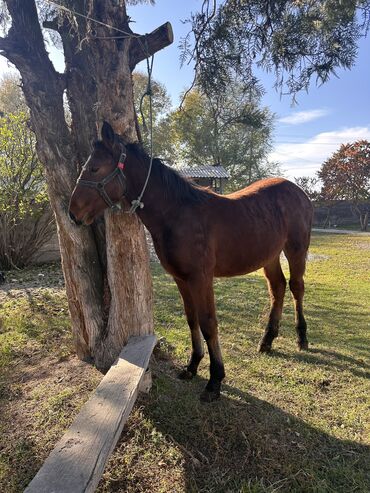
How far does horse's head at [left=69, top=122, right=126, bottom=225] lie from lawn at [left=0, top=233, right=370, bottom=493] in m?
1.43

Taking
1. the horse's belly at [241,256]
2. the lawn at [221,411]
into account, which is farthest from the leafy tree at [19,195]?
the horse's belly at [241,256]

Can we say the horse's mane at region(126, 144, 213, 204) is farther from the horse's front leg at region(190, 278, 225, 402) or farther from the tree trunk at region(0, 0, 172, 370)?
the horse's front leg at region(190, 278, 225, 402)

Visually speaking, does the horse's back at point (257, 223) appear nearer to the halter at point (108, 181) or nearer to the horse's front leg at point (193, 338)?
the horse's front leg at point (193, 338)

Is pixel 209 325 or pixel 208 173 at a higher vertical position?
pixel 208 173

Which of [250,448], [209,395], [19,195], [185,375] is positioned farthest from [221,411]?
[19,195]

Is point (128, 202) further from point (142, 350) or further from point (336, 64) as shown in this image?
point (336, 64)

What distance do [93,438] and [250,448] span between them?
108 centimetres

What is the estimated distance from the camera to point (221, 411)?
8.37ft

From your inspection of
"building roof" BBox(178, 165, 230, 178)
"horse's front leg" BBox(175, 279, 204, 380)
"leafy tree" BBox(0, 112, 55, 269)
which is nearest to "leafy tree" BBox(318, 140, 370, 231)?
"building roof" BBox(178, 165, 230, 178)

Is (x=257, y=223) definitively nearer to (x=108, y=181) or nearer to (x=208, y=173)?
(x=108, y=181)

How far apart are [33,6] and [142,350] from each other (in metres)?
3.14

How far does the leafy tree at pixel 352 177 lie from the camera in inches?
941

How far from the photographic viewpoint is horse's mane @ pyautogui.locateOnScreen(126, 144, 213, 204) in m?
2.54

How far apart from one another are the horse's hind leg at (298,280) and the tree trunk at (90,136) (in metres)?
1.65
